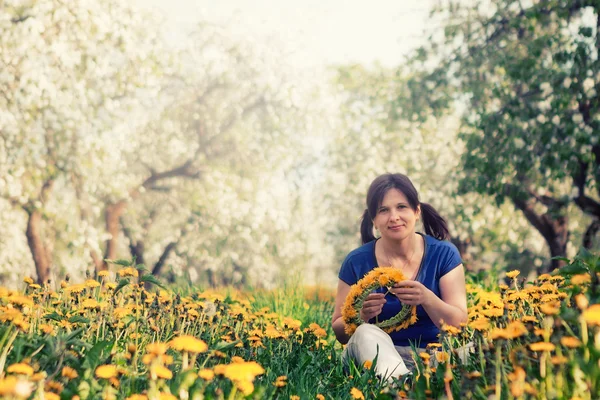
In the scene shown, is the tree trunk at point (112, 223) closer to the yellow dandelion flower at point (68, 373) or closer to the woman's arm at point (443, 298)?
the woman's arm at point (443, 298)

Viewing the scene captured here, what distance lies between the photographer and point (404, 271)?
13.0 ft

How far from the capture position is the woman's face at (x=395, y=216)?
12.4 feet

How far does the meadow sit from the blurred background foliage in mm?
2803

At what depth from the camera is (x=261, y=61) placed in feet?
57.4

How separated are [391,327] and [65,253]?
511 inches

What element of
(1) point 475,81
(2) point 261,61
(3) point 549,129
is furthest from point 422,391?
(2) point 261,61

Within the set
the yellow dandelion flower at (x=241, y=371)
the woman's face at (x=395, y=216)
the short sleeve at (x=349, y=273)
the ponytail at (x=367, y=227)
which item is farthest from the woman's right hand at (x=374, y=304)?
the yellow dandelion flower at (x=241, y=371)

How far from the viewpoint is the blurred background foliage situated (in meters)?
9.02

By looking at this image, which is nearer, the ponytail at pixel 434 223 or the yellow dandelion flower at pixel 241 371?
the yellow dandelion flower at pixel 241 371

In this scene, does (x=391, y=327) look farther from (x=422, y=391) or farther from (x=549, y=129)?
(x=549, y=129)

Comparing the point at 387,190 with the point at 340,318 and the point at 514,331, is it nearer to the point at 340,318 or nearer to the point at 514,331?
the point at 340,318

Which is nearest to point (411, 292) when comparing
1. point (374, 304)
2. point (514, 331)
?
point (374, 304)

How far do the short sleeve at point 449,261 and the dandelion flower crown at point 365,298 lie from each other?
388 millimetres

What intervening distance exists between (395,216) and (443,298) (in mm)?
588
